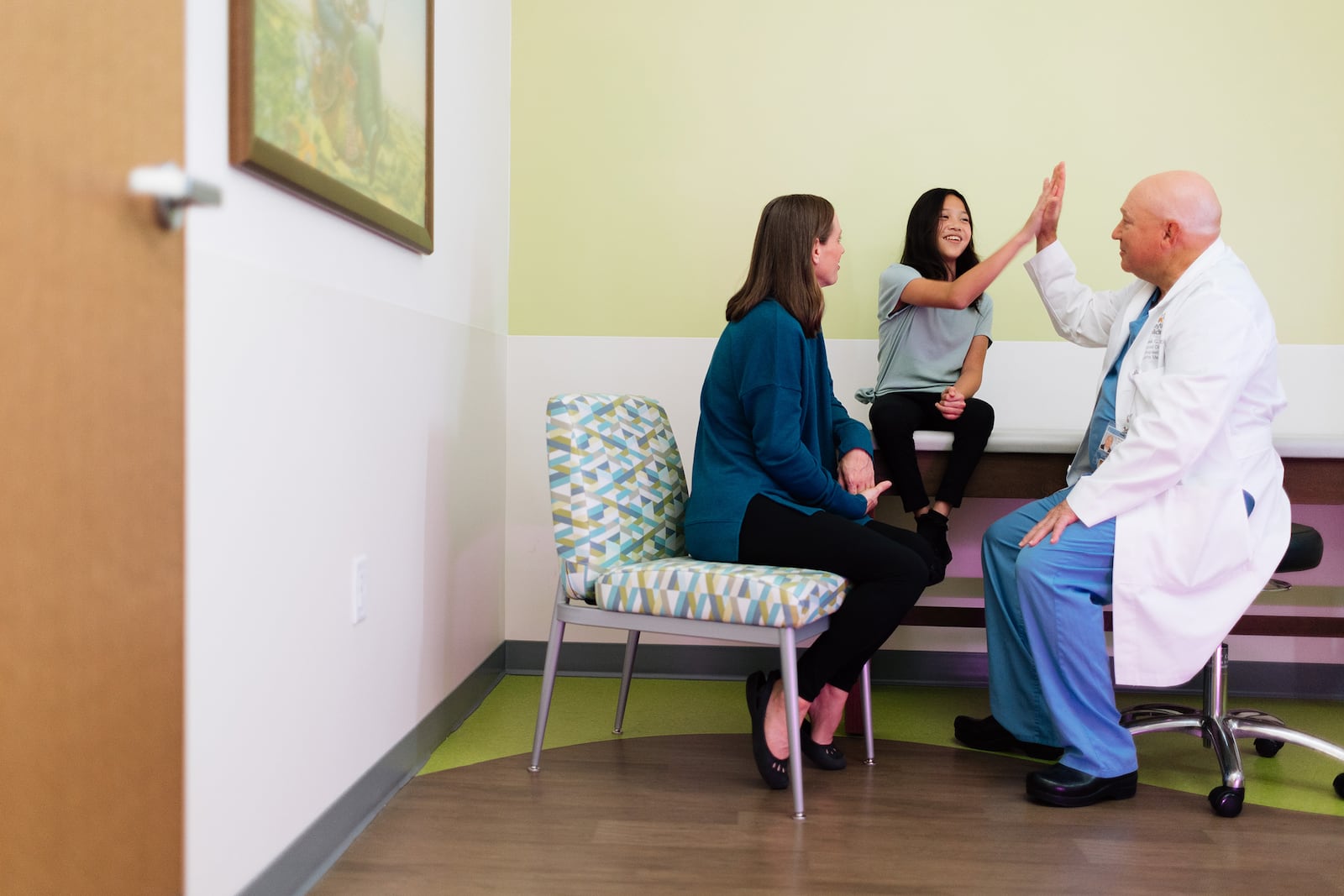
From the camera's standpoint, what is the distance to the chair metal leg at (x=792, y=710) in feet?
6.46

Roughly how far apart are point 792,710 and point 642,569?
414 millimetres

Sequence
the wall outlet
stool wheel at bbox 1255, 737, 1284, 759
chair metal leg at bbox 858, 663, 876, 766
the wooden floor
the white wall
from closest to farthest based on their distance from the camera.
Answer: the white wall
the wooden floor
the wall outlet
chair metal leg at bbox 858, 663, 876, 766
stool wheel at bbox 1255, 737, 1284, 759

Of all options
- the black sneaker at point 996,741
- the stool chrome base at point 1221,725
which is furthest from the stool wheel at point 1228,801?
the black sneaker at point 996,741

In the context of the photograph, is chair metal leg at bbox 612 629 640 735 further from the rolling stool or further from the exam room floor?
the rolling stool

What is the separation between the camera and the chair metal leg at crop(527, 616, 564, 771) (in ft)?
7.23

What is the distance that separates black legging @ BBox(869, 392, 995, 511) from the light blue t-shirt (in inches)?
6.5

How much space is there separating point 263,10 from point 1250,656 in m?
3.11

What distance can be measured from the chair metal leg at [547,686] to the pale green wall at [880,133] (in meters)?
1.14

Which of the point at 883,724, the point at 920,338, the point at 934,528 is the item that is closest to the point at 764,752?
the point at 883,724

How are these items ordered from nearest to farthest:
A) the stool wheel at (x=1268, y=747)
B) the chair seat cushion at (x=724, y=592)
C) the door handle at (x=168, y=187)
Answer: the door handle at (x=168, y=187) < the chair seat cushion at (x=724, y=592) < the stool wheel at (x=1268, y=747)

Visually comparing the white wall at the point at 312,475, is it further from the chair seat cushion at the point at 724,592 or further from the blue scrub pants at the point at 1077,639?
the blue scrub pants at the point at 1077,639

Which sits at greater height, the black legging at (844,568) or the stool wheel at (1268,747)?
the black legging at (844,568)

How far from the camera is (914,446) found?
2.57 meters

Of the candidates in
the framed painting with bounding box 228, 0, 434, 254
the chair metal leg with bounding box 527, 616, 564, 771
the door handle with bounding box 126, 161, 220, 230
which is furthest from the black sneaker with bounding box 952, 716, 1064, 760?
the door handle with bounding box 126, 161, 220, 230
